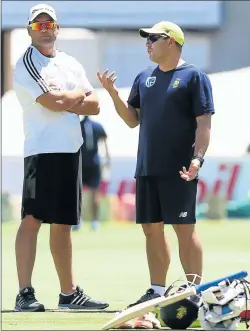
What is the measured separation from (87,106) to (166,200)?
92 centimetres

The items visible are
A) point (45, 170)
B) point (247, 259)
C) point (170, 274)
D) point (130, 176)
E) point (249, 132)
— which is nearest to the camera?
point (45, 170)

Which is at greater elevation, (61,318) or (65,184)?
(65,184)

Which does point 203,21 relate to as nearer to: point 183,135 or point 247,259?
point 247,259

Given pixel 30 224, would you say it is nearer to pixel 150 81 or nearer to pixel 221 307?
pixel 150 81

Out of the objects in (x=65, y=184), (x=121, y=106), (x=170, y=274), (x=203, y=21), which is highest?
(x=203, y=21)

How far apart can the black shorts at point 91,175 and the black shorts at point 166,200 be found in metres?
11.5

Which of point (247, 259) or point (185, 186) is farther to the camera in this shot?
point (247, 259)

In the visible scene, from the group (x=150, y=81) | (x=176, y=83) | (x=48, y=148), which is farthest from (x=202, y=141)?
(x=48, y=148)

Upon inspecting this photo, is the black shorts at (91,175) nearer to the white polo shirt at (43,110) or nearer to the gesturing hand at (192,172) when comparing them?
the white polo shirt at (43,110)

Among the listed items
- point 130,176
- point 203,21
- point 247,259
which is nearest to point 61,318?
point 247,259

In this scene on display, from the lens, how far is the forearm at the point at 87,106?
930 cm

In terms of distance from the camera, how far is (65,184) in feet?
30.5

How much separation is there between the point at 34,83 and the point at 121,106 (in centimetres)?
65

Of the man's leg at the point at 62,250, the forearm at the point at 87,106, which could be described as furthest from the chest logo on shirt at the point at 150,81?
the man's leg at the point at 62,250
